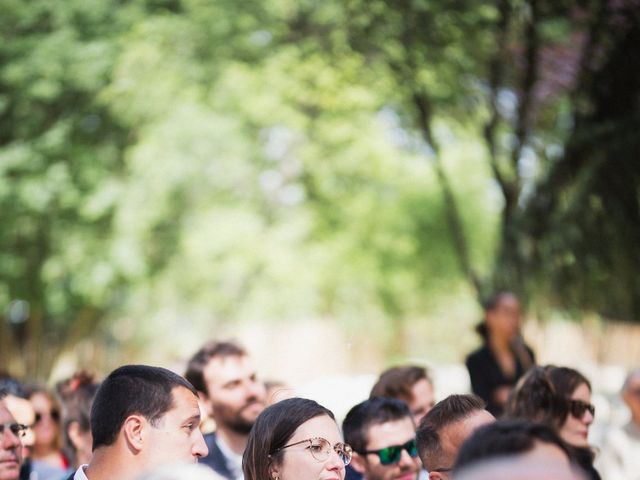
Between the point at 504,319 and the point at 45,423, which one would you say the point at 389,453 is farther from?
the point at 504,319

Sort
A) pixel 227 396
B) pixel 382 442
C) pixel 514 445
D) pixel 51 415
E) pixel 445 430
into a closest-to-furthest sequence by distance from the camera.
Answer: pixel 514 445 < pixel 445 430 < pixel 382 442 < pixel 227 396 < pixel 51 415

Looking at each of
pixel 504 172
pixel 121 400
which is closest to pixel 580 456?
pixel 121 400

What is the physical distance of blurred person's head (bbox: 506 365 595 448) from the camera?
560cm

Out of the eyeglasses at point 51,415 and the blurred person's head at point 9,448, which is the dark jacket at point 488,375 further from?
the blurred person's head at point 9,448

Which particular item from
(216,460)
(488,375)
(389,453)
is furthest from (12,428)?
(488,375)

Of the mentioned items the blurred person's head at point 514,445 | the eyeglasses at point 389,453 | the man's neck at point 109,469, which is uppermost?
the blurred person's head at point 514,445

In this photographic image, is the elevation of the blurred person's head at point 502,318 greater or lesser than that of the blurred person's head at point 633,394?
lesser

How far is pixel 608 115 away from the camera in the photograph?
12047 mm

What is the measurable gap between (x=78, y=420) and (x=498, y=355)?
3782 mm

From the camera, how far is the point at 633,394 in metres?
6.84

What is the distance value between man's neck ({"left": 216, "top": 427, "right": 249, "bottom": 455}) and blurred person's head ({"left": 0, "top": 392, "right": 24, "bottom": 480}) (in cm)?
167

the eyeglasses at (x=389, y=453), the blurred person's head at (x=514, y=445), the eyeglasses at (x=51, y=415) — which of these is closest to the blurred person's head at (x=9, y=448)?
the eyeglasses at (x=389, y=453)

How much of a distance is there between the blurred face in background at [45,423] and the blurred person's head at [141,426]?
310 centimetres

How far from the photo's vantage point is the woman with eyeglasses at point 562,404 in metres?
5.60
